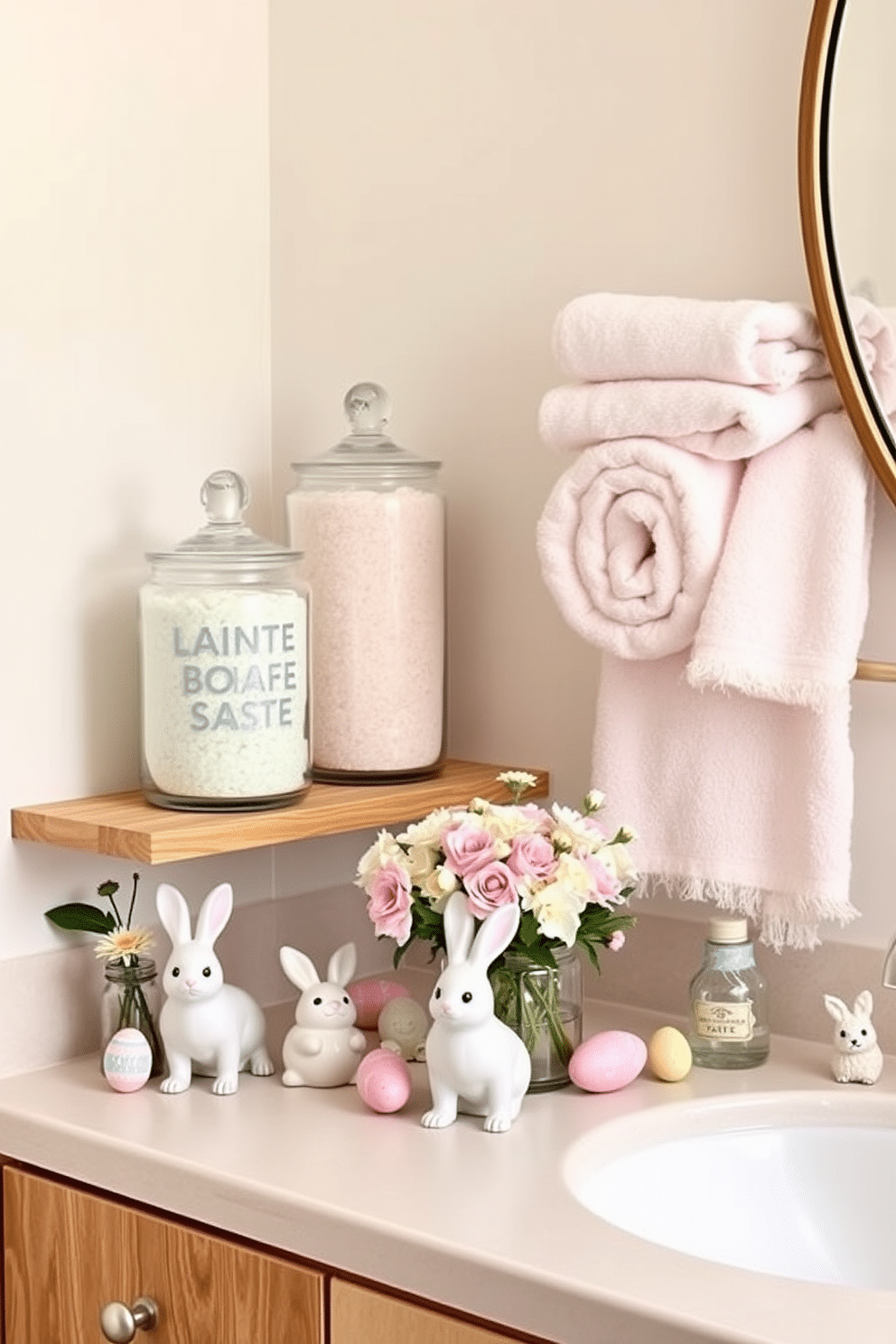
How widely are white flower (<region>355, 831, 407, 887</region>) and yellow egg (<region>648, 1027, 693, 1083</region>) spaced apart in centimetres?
26

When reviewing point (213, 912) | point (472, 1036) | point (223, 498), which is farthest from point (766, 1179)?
point (223, 498)

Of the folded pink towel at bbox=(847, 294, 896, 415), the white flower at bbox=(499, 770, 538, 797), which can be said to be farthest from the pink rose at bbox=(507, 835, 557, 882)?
the folded pink towel at bbox=(847, 294, 896, 415)

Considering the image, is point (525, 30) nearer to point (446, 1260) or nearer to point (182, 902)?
point (182, 902)

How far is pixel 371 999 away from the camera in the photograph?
162 centimetres

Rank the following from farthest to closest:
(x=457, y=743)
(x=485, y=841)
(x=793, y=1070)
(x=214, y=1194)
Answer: (x=457, y=743), (x=793, y=1070), (x=485, y=841), (x=214, y=1194)

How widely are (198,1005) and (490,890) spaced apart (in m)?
0.27

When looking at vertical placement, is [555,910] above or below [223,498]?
below

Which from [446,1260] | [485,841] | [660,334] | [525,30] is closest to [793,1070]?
[485,841]

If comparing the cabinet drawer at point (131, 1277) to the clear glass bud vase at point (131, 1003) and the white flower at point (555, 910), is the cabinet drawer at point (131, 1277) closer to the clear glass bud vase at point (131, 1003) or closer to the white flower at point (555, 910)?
the clear glass bud vase at point (131, 1003)

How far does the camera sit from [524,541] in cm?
168

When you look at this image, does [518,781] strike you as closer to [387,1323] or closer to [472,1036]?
[472,1036]

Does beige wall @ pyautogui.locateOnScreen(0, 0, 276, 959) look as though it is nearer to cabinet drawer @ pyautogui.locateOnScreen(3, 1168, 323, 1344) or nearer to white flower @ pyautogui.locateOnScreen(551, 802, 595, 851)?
cabinet drawer @ pyautogui.locateOnScreen(3, 1168, 323, 1344)

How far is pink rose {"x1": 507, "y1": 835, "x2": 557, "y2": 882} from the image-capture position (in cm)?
135

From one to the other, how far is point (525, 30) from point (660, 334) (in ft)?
1.25
